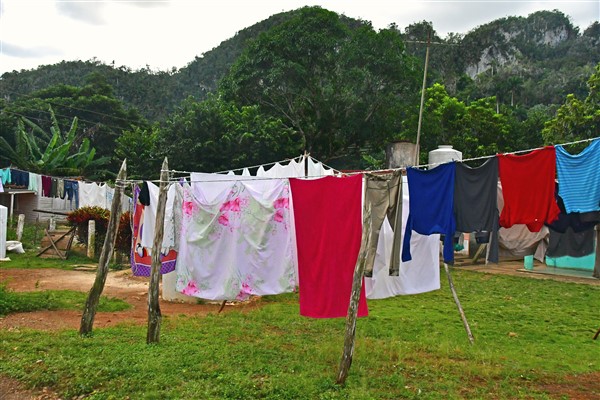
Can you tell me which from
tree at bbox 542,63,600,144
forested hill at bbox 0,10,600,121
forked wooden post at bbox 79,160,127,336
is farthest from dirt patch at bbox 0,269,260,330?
forested hill at bbox 0,10,600,121

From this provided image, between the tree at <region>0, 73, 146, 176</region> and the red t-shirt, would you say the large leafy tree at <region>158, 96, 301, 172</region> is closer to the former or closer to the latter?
the tree at <region>0, 73, 146, 176</region>

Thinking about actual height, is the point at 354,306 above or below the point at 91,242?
above

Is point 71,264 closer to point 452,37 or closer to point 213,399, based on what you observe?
point 213,399

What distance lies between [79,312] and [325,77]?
58.9ft

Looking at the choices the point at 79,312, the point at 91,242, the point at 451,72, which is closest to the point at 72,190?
the point at 91,242

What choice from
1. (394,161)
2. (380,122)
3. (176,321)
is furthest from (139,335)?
(380,122)

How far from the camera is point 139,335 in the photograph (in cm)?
680

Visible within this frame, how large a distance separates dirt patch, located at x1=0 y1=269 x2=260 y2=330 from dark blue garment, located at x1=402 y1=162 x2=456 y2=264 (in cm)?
435

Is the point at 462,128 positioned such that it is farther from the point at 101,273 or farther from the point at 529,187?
the point at 101,273

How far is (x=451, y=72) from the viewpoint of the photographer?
50.3 m

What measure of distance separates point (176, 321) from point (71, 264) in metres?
7.84

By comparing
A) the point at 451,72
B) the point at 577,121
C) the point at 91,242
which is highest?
the point at 451,72

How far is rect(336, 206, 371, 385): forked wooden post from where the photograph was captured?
4984 millimetres

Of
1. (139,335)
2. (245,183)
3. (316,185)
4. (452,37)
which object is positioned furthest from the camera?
(452,37)
